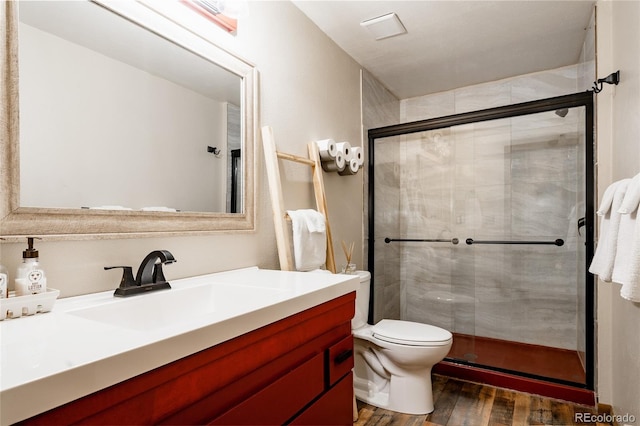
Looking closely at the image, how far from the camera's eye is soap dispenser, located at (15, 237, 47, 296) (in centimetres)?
85

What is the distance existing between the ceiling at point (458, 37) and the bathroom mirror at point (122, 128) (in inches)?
38.7

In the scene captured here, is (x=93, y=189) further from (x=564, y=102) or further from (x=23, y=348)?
(x=564, y=102)

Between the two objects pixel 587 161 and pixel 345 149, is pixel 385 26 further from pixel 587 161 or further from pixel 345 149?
pixel 587 161

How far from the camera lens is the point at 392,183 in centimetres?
302

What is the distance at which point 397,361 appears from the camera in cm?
200

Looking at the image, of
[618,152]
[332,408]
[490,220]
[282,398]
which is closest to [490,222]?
[490,220]

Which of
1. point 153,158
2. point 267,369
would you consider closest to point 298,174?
point 153,158

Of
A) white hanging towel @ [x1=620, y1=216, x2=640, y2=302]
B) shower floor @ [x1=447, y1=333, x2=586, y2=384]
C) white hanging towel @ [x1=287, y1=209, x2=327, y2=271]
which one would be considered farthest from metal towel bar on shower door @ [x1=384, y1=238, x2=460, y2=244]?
white hanging towel @ [x1=620, y1=216, x2=640, y2=302]

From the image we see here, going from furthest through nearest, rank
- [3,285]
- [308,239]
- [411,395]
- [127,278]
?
1. [411,395]
2. [308,239]
3. [127,278]
4. [3,285]

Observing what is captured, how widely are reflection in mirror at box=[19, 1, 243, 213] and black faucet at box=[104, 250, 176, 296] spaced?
20 centimetres

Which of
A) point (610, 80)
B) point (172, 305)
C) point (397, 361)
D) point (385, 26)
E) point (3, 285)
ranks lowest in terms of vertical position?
point (397, 361)

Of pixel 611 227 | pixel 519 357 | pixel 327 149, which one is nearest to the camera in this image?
pixel 611 227

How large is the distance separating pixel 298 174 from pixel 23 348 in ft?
5.10

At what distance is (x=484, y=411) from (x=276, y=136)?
1.87 meters
